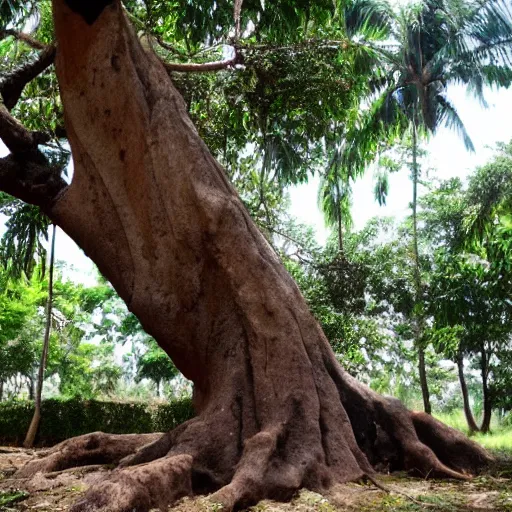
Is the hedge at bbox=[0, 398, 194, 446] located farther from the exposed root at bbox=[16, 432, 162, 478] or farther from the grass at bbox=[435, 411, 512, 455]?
the exposed root at bbox=[16, 432, 162, 478]

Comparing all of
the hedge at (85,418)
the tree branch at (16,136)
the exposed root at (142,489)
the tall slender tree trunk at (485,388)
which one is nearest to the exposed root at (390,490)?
the exposed root at (142,489)

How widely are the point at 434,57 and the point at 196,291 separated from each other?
679 inches

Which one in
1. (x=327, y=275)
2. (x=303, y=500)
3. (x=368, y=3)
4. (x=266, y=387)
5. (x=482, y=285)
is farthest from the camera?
(x=368, y=3)

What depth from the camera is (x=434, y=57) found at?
20391 millimetres

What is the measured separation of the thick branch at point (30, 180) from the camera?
23.3ft

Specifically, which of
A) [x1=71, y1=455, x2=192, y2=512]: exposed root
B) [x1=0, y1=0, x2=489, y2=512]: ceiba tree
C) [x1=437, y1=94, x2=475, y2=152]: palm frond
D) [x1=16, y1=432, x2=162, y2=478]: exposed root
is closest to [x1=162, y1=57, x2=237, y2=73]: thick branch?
[x1=0, y1=0, x2=489, y2=512]: ceiba tree

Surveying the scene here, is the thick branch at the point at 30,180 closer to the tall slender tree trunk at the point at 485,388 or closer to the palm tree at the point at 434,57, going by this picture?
the tall slender tree trunk at the point at 485,388

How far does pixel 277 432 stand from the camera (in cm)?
499

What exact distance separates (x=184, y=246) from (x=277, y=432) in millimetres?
2014

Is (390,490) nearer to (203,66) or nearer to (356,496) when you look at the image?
(356,496)

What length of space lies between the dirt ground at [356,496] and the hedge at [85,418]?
9.61 meters

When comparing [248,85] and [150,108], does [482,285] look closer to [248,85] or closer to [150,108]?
[248,85]

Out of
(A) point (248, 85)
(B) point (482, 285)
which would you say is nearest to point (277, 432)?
(A) point (248, 85)

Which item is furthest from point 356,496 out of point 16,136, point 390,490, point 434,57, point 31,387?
point 31,387
